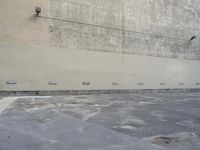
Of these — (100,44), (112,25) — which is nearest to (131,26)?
(112,25)

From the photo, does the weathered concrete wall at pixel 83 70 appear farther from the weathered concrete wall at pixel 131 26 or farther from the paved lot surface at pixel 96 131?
the paved lot surface at pixel 96 131

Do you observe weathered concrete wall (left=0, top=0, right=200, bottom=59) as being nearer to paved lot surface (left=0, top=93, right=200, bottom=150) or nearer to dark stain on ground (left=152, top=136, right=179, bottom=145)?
paved lot surface (left=0, top=93, right=200, bottom=150)

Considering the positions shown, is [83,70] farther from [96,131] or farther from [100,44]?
[96,131]

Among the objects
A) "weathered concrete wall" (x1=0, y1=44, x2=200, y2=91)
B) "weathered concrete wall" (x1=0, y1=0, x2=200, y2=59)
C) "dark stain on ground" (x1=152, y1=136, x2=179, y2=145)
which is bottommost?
"dark stain on ground" (x1=152, y1=136, x2=179, y2=145)

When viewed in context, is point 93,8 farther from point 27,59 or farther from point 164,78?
point 164,78

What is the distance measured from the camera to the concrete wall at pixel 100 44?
11594mm

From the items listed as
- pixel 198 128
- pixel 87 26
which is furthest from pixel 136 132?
pixel 87 26

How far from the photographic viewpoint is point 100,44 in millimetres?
13852

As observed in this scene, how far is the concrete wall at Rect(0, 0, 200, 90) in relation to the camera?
38.0 ft

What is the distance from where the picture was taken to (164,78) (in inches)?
634

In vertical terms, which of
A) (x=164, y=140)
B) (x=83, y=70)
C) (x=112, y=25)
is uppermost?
(x=112, y=25)

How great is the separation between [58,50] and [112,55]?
9.38 ft

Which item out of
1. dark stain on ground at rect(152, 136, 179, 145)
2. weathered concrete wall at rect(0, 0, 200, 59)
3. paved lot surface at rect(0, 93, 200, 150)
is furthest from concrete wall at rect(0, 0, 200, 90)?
dark stain on ground at rect(152, 136, 179, 145)

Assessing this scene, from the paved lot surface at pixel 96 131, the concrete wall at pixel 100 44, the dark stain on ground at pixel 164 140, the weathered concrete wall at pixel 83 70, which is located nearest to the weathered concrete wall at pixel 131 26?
the concrete wall at pixel 100 44
